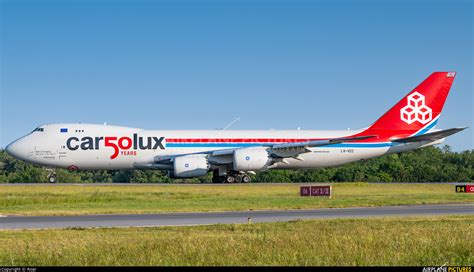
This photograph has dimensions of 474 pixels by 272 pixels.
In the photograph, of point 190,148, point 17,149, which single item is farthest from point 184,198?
point 17,149

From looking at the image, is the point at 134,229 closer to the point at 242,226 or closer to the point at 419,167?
the point at 242,226

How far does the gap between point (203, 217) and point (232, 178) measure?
1134 inches

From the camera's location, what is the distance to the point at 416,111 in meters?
63.6

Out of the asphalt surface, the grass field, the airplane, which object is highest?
the airplane

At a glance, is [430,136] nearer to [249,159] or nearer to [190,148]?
[249,159]

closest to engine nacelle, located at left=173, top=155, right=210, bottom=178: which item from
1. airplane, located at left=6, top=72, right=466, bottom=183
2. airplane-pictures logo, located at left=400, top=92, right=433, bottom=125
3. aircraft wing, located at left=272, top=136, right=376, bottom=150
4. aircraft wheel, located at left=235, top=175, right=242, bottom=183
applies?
airplane, located at left=6, top=72, right=466, bottom=183

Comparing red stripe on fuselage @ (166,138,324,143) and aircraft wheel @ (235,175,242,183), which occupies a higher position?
red stripe on fuselage @ (166,138,324,143)

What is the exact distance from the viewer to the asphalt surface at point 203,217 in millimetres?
26953

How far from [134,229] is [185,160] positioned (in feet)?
104

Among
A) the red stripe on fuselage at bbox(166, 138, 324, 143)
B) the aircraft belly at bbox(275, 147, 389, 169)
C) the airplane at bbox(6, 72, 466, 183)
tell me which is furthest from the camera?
the aircraft belly at bbox(275, 147, 389, 169)

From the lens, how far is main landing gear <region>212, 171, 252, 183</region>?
59.1m

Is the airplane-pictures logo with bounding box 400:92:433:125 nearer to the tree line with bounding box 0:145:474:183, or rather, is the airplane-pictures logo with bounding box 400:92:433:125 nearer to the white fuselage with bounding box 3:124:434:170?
the white fuselage with bounding box 3:124:434:170

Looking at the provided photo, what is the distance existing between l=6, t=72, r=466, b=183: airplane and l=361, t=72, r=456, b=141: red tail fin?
1.35 metres

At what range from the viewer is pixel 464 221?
2752 cm
